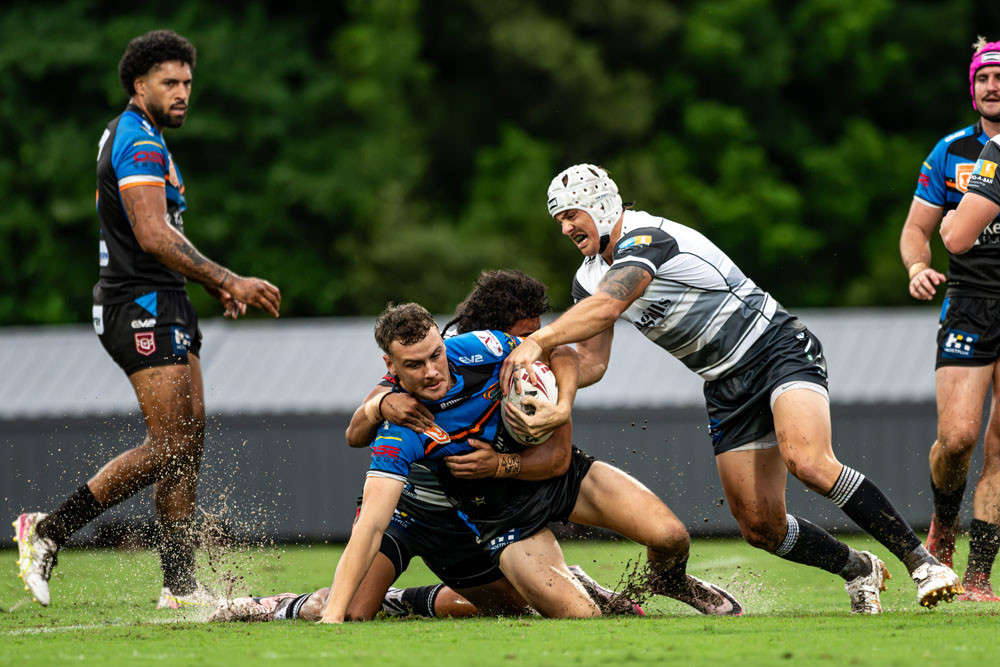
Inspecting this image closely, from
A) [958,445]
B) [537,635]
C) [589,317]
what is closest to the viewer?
[537,635]

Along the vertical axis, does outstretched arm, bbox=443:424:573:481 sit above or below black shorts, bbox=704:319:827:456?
below

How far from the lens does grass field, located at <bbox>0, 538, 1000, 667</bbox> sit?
4758 mm

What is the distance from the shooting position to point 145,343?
6918mm

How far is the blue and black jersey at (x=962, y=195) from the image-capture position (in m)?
6.96

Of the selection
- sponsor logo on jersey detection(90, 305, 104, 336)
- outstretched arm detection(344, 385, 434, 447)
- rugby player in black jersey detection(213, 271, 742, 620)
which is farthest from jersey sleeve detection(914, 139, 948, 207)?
sponsor logo on jersey detection(90, 305, 104, 336)

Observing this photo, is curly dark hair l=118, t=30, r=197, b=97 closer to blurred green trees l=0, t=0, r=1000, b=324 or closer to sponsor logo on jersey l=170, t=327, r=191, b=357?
sponsor logo on jersey l=170, t=327, r=191, b=357

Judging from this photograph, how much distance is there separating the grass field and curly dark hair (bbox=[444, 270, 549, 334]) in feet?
4.62

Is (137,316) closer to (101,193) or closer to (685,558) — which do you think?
(101,193)

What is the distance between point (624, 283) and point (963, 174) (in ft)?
7.31

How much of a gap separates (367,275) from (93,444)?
13.0 metres

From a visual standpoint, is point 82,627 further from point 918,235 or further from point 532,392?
point 918,235

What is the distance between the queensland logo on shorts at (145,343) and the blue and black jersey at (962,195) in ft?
13.4

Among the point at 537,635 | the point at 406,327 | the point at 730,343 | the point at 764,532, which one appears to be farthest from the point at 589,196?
the point at 537,635

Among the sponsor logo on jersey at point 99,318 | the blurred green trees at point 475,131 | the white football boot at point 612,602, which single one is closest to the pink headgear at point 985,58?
the white football boot at point 612,602
